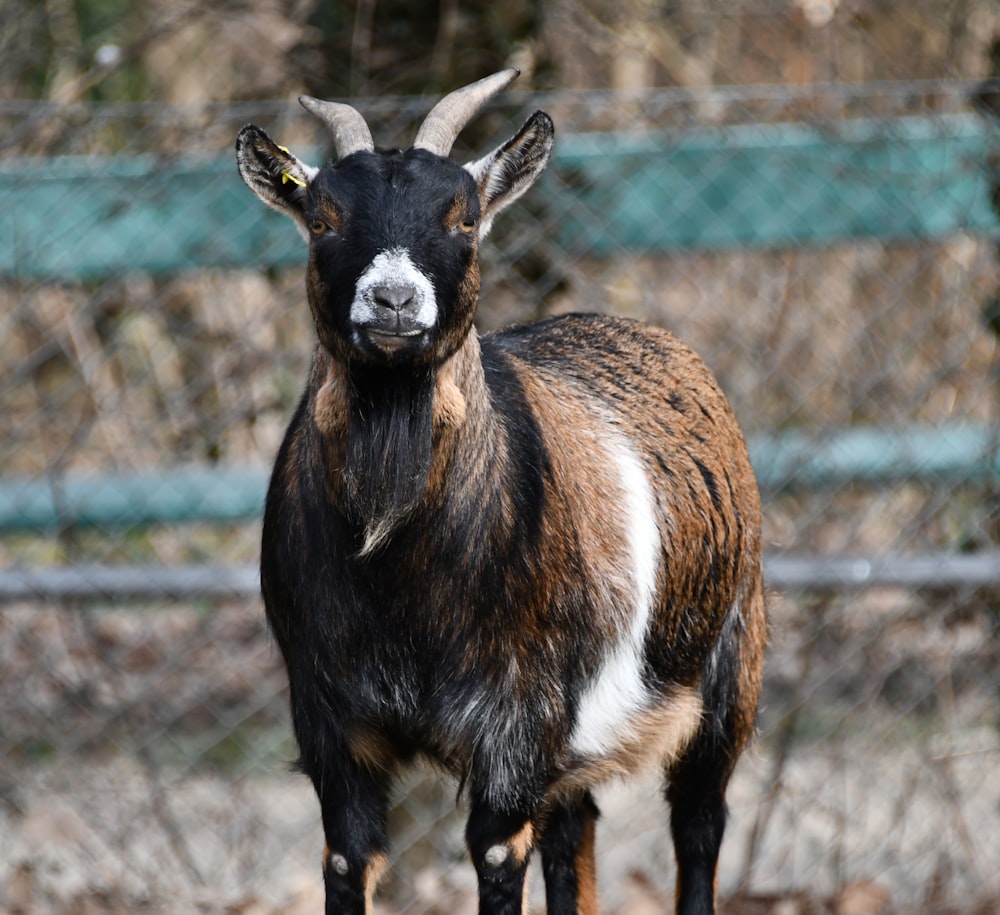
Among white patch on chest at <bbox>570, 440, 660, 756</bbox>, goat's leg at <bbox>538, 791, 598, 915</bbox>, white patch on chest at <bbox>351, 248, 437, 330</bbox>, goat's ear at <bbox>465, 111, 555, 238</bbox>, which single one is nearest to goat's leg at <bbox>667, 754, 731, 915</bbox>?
goat's leg at <bbox>538, 791, 598, 915</bbox>

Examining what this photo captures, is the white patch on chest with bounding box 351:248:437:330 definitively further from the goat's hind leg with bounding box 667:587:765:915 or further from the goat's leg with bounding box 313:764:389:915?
the goat's hind leg with bounding box 667:587:765:915

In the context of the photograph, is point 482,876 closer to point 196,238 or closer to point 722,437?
point 722,437

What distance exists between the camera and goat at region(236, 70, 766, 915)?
3109 millimetres

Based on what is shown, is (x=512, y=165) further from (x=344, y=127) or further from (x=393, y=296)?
(x=393, y=296)

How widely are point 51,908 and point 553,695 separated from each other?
2.99 metres

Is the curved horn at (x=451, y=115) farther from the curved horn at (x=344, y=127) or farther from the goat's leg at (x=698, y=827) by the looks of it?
the goat's leg at (x=698, y=827)

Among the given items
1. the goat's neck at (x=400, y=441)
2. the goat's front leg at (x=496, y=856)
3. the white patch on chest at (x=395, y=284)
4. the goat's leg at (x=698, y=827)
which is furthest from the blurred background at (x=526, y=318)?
the white patch on chest at (x=395, y=284)

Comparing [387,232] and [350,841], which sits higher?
[387,232]

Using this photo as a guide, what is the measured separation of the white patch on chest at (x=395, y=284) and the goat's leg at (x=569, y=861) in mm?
1857

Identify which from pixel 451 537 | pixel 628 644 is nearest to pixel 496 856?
pixel 628 644

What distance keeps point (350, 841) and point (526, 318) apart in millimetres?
2877

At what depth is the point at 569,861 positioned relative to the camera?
4312 mm

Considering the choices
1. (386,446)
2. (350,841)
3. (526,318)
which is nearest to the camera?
(386,446)

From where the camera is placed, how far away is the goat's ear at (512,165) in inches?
134
